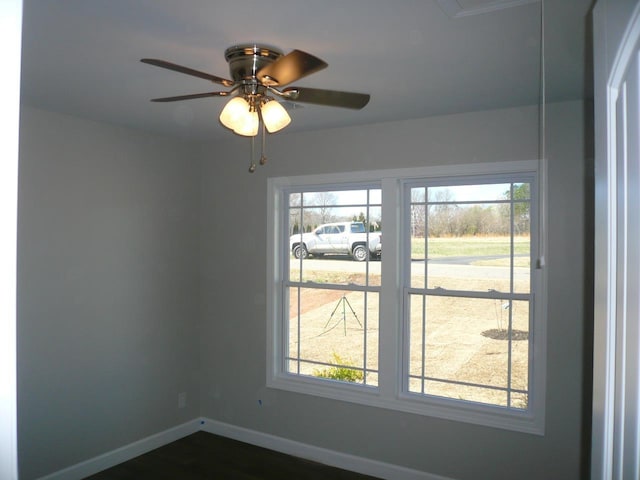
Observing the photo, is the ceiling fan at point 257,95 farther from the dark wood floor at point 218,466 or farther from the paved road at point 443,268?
Result: the dark wood floor at point 218,466

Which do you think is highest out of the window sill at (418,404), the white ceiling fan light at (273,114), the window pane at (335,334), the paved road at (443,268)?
the white ceiling fan light at (273,114)

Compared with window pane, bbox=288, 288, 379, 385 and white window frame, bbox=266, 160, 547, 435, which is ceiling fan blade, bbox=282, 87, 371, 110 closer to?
white window frame, bbox=266, 160, 547, 435

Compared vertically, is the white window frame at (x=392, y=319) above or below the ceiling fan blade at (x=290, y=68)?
below

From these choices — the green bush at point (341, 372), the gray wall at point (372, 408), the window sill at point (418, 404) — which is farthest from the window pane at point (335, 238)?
the window sill at point (418, 404)

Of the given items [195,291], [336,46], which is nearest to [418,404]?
[195,291]

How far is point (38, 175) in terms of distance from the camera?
11.7 feet

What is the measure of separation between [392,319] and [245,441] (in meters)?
1.82

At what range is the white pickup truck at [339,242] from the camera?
13.6 feet

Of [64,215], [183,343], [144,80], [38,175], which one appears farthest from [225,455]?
[144,80]

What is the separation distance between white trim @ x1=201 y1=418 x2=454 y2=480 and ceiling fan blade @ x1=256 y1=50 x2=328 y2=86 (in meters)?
3.06

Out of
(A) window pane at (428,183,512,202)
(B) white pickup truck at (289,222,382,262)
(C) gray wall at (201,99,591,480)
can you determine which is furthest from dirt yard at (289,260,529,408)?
(A) window pane at (428,183,512,202)

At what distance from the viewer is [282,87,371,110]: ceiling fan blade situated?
2.19 meters

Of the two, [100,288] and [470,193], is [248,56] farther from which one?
[100,288]

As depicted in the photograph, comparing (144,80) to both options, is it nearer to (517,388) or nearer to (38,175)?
(38,175)
